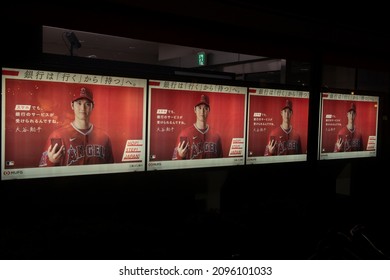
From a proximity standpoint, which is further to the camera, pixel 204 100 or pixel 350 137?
pixel 350 137

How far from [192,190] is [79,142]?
3.82ft

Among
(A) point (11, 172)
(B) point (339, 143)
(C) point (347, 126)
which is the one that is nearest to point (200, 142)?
(A) point (11, 172)

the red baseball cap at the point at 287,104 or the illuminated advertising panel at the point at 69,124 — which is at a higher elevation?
the red baseball cap at the point at 287,104

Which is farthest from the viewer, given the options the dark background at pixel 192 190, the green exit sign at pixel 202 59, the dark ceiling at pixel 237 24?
the green exit sign at pixel 202 59

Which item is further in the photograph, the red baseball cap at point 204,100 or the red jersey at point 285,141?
the red jersey at point 285,141

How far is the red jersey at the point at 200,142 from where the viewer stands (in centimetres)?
374

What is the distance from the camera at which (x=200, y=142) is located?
3.82m

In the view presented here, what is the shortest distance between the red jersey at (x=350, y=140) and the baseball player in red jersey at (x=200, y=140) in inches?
67.7

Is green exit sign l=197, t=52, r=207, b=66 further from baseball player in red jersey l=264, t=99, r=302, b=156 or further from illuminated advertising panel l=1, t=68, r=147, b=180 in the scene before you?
illuminated advertising panel l=1, t=68, r=147, b=180

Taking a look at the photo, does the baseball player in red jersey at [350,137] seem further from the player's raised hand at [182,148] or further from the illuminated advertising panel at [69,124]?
the illuminated advertising panel at [69,124]

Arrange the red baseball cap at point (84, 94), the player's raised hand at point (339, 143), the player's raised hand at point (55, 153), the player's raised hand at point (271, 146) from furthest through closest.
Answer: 1. the player's raised hand at point (339, 143)
2. the player's raised hand at point (271, 146)
3. the red baseball cap at point (84, 94)
4. the player's raised hand at point (55, 153)

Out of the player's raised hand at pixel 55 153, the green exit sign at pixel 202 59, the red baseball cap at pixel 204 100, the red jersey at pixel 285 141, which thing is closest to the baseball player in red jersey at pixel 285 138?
the red jersey at pixel 285 141

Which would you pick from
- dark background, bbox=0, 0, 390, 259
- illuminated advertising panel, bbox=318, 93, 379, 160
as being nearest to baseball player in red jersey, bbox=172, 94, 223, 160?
dark background, bbox=0, 0, 390, 259

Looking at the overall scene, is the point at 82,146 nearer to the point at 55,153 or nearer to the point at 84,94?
the point at 55,153
